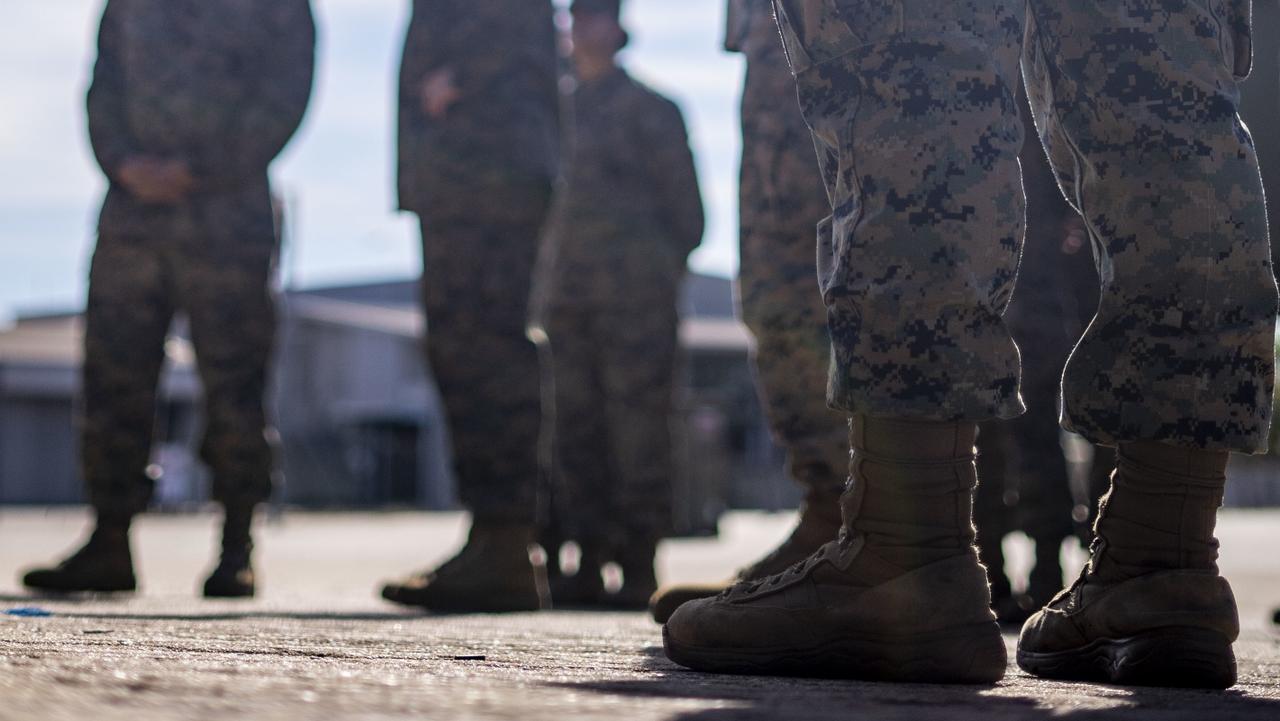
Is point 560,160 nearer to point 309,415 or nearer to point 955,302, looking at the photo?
point 955,302

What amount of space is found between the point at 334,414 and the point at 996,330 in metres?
28.9

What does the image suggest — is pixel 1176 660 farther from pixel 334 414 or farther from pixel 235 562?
pixel 334 414

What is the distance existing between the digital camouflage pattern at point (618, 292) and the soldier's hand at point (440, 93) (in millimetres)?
1418

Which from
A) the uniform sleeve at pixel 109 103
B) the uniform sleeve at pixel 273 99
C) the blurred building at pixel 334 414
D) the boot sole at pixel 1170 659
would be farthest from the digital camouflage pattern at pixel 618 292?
the blurred building at pixel 334 414

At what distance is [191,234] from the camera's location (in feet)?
12.9

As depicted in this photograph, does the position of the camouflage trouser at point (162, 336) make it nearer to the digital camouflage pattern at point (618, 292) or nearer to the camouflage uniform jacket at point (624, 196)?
the digital camouflage pattern at point (618, 292)

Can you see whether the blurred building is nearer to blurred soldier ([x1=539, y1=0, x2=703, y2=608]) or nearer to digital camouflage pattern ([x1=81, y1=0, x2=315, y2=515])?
blurred soldier ([x1=539, y1=0, x2=703, y2=608])

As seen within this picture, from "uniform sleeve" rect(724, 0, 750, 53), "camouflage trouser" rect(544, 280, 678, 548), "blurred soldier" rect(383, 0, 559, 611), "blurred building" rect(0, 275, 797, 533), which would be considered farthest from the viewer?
"blurred building" rect(0, 275, 797, 533)

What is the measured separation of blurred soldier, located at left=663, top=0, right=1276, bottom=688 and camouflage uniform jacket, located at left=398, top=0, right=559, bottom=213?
1963 mm

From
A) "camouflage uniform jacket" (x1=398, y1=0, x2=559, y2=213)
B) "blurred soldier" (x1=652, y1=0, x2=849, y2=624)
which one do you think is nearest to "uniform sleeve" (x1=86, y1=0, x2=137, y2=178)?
"camouflage uniform jacket" (x1=398, y1=0, x2=559, y2=213)

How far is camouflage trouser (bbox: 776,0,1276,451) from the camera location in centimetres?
167

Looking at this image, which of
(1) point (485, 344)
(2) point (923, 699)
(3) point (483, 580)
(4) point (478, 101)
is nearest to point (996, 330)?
(2) point (923, 699)

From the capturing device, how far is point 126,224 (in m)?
3.94

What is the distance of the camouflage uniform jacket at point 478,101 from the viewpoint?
12.2ft
